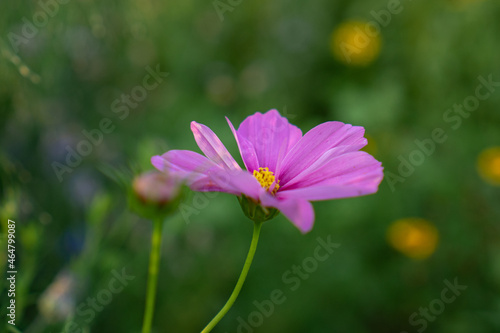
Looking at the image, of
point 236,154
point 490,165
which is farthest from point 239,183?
point 490,165

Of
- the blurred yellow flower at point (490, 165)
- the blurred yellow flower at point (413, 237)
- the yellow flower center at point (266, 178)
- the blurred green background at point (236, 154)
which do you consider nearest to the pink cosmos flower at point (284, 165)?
the yellow flower center at point (266, 178)

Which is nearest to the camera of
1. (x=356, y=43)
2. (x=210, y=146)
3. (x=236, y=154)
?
(x=210, y=146)

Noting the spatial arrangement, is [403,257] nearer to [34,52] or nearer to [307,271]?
[307,271]

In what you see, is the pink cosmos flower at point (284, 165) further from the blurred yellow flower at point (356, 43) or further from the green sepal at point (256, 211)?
the blurred yellow flower at point (356, 43)

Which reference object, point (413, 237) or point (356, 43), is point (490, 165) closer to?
point (413, 237)

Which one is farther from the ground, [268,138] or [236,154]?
[268,138]

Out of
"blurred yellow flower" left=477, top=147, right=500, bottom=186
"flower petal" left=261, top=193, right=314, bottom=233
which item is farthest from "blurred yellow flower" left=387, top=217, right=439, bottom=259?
"flower petal" left=261, top=193, right=314, bottom=233

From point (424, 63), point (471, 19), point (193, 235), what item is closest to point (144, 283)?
point (193, 235)
